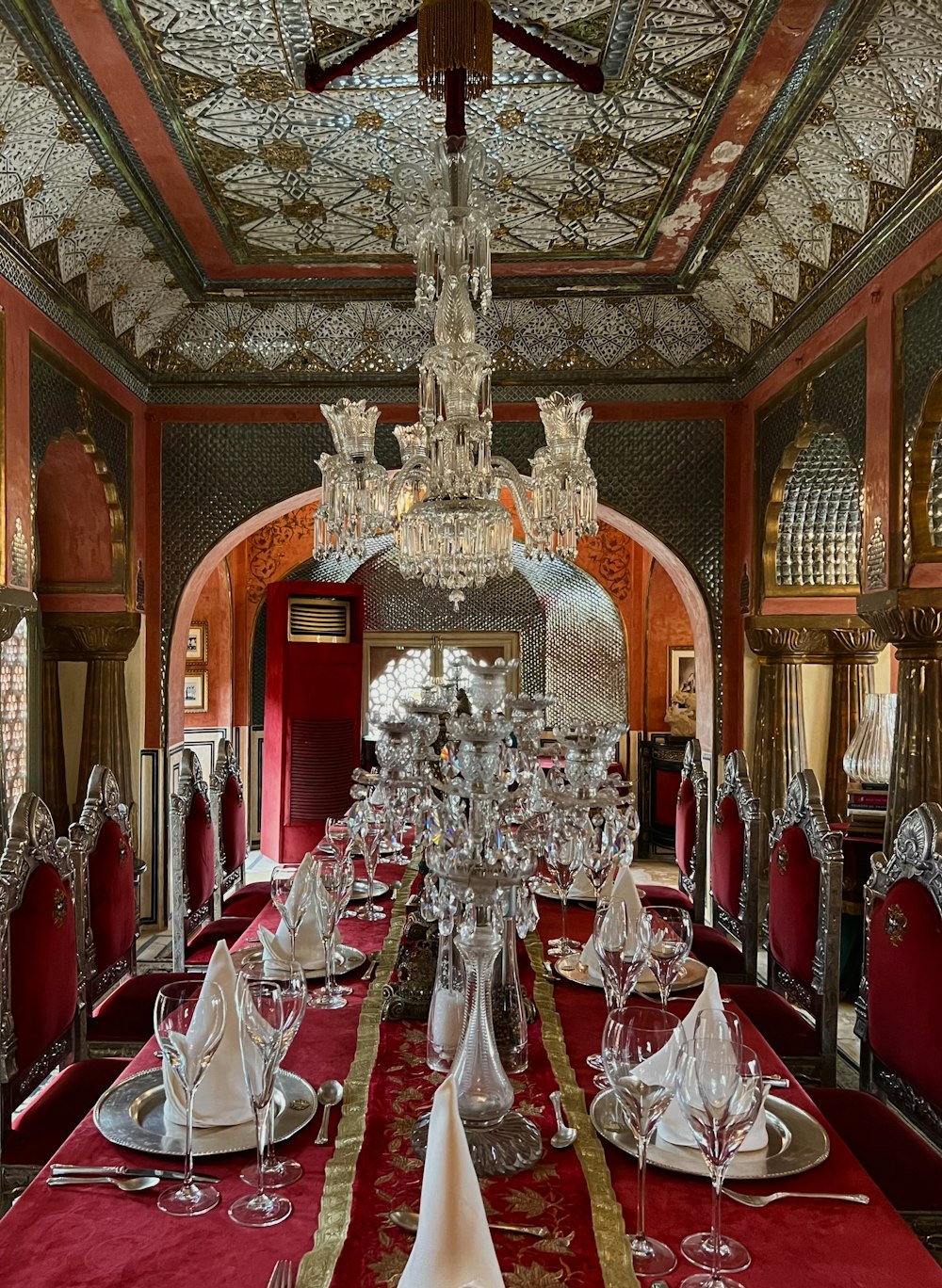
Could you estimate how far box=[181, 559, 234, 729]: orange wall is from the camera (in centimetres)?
862

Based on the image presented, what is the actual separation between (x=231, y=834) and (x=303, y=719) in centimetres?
406

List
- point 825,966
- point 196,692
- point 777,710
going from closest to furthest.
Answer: point 825,966 → point 777,710 → point 196,692

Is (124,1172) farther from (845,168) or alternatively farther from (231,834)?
(845,168)

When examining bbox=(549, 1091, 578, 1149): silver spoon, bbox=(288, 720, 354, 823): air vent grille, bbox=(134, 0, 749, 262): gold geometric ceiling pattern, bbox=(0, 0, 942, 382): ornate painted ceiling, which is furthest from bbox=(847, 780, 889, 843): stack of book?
bbox=(288, 720, 354, 823): air vent grille

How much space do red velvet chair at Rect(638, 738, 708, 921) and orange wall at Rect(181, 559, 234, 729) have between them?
5372 millimetres

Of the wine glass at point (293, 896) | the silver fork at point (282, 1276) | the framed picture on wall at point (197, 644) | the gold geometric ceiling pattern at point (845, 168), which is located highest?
the gold geometric ceiling pattern at point (845, 168)

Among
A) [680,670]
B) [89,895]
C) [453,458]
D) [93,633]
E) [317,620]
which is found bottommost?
[89,895]

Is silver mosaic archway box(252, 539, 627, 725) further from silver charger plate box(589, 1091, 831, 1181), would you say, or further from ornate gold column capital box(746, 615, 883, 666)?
silver charger plate box(589, 1091, 831, 1181)

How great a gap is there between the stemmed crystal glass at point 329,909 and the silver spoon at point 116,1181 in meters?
0.72

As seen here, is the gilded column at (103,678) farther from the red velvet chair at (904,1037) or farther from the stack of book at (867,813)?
the red velvet chair at (904,1037)

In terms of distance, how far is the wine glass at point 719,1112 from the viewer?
1259 millimetres

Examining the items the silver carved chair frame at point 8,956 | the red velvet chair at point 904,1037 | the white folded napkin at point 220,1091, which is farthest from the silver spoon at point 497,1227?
the silver carved chair frame at point 8,956

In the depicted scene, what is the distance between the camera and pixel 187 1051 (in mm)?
1402

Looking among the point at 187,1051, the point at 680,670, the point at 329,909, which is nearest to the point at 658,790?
the point at 680,670
